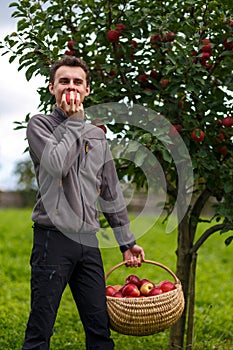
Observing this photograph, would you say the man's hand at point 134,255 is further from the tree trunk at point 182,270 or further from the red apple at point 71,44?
the red apple at point 71,44

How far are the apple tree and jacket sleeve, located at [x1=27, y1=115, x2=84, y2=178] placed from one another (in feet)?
1.92

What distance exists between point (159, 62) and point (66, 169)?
1.24 metres

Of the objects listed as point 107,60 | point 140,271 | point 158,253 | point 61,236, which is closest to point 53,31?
point 107,60

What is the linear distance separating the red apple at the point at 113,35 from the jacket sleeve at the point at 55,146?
2.56 feet

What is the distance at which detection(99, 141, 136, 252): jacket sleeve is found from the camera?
277 cm

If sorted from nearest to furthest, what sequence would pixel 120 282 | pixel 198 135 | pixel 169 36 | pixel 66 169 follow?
pixel 66 169 → pixel 198 135 → pixel 169 36 → pixel 120 282

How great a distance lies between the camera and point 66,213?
8.24 feet

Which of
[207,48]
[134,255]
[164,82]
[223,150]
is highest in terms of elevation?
[207,48]

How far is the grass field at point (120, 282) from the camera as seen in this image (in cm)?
438

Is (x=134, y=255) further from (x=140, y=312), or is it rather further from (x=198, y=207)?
(x=198, y=207)

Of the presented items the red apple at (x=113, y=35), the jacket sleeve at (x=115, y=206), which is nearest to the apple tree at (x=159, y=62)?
the red apple at (x=113, y=35)

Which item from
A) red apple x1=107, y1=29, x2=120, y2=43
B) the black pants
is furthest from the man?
red apple x1=107, y1=29, x2=120, y2=43

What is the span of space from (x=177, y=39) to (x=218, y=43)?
0.27m

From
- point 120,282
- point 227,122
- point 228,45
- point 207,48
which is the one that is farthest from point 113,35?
point 120,282
